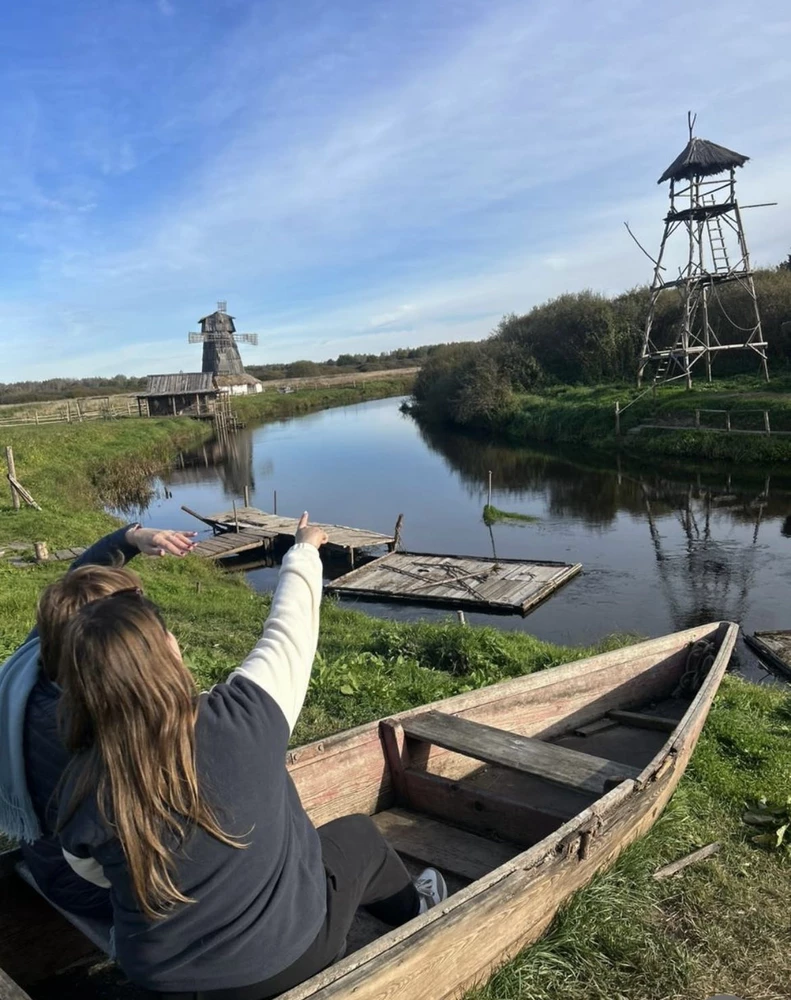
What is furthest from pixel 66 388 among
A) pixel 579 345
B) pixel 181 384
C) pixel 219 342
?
pixel 579 345

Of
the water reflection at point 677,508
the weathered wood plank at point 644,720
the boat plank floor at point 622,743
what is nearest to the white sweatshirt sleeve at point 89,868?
the boat plank floor at point 622,743

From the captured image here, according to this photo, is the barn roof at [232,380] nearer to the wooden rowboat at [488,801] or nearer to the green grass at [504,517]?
the green grass at [504,517]

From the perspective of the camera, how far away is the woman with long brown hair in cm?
198

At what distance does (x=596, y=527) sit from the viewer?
21.6 meters

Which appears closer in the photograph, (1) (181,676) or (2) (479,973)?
(1) (181,676)

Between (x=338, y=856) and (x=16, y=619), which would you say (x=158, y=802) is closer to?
(x=338, y=856)

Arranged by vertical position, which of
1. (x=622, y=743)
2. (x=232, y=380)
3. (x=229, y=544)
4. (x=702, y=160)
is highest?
(x=702, y=160)

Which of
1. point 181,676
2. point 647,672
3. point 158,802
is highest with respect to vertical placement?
point 181,676

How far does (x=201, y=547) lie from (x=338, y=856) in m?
18.3

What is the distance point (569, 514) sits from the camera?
922 inches

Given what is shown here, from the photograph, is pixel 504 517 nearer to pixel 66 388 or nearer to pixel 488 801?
pixel 488 801

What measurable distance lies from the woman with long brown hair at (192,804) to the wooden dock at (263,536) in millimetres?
16382

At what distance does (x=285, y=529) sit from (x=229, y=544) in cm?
178

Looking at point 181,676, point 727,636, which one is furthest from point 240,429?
point 181,676
